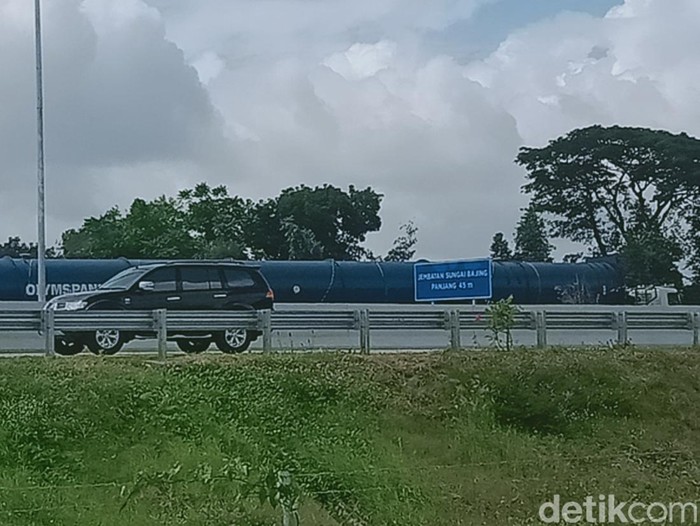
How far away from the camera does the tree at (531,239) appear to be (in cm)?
5906

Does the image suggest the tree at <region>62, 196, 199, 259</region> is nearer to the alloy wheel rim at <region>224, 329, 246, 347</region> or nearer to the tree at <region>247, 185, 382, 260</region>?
the tree at <region>247, 185, 382, 260</region>

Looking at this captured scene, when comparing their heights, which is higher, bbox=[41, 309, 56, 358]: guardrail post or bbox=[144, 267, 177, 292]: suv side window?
bbox=[144, 267, 177, 292]: suv side window

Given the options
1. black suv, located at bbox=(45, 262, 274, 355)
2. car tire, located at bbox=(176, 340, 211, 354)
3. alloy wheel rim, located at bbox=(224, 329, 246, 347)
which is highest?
black suv, located at bbox=(45, 262, 274, 355)

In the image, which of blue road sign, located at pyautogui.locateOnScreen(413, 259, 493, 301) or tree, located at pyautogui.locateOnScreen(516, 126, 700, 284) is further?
tree, located at pyautogui.locateOnScreen(516, 126, 700, 284)

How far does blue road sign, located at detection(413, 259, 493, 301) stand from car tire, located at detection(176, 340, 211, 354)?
9522mm

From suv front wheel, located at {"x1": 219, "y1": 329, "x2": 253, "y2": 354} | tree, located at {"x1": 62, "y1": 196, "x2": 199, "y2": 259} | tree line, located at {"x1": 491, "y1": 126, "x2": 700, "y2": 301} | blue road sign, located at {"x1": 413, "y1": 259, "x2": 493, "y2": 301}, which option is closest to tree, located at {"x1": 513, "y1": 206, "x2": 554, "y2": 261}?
tree line, located at {"x1": 491, "y1": 126, "x2": 700, "y2": 301}

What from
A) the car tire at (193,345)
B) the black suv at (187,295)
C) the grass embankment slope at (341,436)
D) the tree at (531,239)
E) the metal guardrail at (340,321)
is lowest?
the grass embankment slope at (341,436)

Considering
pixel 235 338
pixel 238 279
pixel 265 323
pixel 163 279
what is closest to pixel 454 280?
pixel 238 279

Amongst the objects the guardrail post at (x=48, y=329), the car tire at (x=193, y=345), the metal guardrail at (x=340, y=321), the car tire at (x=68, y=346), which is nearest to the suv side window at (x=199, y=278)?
the car tire at (x=193, y=345)

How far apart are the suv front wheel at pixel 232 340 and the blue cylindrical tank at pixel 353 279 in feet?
42.0

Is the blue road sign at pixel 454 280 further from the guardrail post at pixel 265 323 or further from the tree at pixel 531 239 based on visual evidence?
the tree at pixel 531 239

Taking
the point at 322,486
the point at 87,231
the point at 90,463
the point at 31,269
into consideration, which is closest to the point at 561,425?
the point at 322,486

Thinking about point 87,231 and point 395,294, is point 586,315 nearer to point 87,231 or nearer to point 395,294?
point 395,294

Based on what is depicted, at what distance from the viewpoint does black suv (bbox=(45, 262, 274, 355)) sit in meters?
18.8
